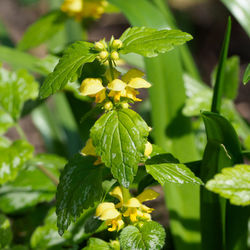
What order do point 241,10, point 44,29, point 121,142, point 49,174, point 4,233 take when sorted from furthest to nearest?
point 44,29
point 241,10
point 49,174
point 4,233
point 121,142

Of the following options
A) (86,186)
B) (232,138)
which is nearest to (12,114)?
(86,186)

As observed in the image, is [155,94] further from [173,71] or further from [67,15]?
[67,15]

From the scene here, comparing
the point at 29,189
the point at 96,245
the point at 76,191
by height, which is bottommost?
the point at 29,189

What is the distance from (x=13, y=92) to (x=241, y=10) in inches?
25.0

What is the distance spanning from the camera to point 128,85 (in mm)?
598

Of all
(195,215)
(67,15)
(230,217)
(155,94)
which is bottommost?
(195,215)

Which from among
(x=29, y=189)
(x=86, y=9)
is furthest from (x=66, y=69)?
(x=86, y=9)

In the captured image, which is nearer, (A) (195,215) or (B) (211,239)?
(B) (211,239)

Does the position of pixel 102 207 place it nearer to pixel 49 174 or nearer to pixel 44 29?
pixel 49 174

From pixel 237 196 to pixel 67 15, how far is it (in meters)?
0.89

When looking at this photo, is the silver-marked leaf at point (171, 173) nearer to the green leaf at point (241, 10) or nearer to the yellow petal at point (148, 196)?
the yellow petal at point (148, 196)

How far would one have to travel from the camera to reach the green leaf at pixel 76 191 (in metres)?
0.61

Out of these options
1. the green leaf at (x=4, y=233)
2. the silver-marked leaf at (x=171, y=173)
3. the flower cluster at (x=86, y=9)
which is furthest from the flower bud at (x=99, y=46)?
the flower cluster at (x=86, y=9)

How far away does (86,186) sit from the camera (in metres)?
0.62
